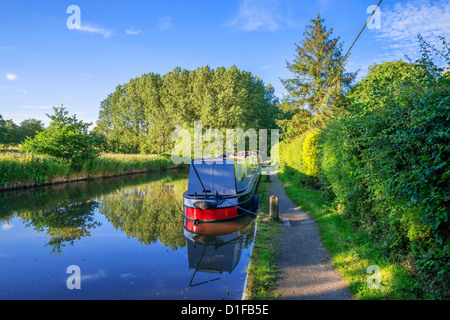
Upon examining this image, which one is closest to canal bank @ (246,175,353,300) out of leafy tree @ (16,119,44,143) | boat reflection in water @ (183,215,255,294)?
boat reflection in water @ (183,215,255,294)

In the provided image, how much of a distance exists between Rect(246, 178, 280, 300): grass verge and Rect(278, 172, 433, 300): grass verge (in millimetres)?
1204

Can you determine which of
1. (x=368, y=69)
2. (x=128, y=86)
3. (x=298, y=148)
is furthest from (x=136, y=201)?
(x=128, y=86)

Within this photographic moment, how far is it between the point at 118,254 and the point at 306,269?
433 cm

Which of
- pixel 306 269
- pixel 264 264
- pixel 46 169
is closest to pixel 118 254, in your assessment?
pixel 264 264

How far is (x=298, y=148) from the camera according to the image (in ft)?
50.7

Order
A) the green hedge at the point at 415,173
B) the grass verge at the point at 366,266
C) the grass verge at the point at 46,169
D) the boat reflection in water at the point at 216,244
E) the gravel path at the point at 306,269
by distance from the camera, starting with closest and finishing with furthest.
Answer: the green hedge at the point at 415,173 < the grass verge at the point at 366,266 < the gravel path at the point at 306,269 < the boat reflection in water at the point at 216,244 < the grass verge at the point at 46,169

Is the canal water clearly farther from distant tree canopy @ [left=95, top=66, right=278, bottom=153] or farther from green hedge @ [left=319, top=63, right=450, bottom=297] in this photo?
distant tree canopy @ [left=95, top=66, right=278, bottom=153]

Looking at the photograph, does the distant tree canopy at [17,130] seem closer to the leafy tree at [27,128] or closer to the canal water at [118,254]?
the leafy tree at [27,128]

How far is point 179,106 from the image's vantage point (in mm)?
40781

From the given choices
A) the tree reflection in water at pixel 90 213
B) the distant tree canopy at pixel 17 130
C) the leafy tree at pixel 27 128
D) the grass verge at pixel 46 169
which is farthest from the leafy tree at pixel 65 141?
the leafy tree at pixel 27 128

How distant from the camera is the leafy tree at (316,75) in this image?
24.2 metres

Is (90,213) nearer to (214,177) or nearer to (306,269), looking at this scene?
(214,177)

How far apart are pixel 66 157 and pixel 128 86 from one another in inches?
1289
